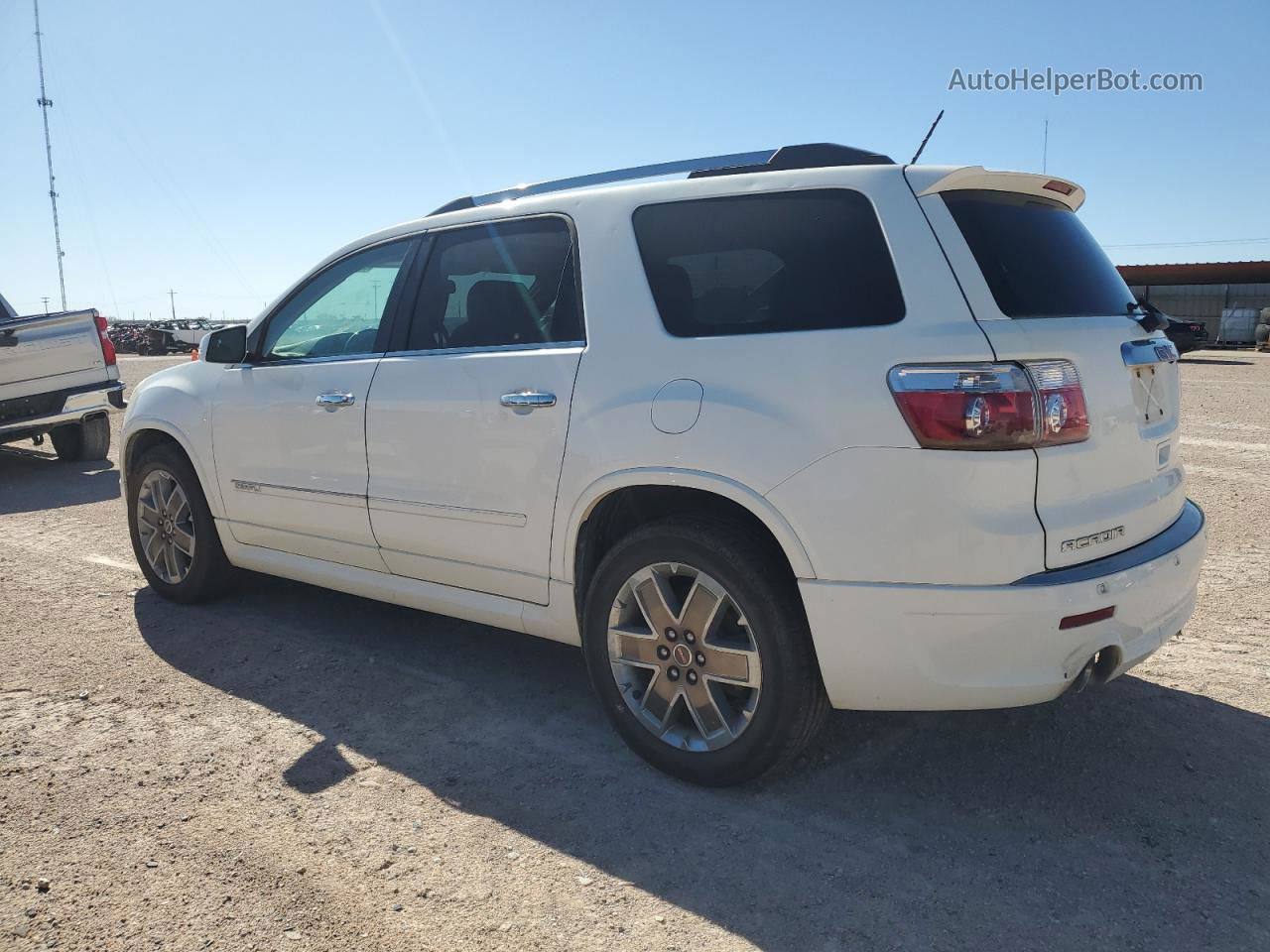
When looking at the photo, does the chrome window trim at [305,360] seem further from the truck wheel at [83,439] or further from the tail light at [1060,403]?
the truck wheel at [83,439]

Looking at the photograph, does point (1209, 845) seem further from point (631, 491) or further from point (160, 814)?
point (160, 814)

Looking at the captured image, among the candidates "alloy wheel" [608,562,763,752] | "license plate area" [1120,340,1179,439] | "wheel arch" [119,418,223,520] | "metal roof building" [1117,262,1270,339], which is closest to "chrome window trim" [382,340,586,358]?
"alloy wheel" [608,562,763,752]

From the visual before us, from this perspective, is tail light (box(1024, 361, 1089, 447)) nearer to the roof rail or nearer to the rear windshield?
the rear windshield

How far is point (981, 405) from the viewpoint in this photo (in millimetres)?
2639

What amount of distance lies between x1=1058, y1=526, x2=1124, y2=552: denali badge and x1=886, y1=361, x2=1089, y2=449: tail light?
0.94 feet

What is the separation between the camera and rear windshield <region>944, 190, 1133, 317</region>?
2.86 m

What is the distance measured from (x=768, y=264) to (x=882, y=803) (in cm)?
174

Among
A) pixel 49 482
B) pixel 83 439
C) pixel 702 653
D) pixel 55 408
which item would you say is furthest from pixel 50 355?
pixel 702 653

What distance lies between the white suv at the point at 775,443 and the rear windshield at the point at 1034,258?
15 mm

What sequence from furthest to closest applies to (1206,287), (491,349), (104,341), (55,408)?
(1206,287) < (104,341) < (55,408) < (491,349)

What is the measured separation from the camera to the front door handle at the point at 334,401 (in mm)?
4137

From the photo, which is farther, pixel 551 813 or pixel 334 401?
→ pixel 334 401

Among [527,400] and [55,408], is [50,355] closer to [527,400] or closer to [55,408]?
[55,408]

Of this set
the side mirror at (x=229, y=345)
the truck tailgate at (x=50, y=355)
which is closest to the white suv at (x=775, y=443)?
the side mirror at (x=229, y=345)
